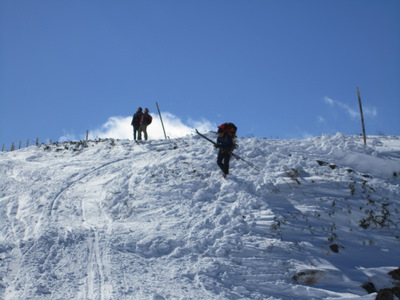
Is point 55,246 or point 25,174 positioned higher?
point 25,174

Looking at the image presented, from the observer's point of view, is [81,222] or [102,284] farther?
[81,222]

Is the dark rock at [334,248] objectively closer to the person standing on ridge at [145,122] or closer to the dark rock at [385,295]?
the dark rock at [385,295]

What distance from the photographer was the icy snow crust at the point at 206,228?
589 centimetres

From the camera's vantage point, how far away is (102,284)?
5.71m

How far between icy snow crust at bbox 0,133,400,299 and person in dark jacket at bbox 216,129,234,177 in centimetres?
45

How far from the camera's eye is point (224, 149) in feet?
36.7

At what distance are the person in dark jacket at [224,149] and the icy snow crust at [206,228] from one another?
0.45 m

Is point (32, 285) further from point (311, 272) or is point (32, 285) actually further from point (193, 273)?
point (311, 272)

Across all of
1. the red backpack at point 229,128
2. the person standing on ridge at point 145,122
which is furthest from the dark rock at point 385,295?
the person standing on ridge at point 145,122

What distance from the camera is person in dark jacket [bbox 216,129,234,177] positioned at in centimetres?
1114

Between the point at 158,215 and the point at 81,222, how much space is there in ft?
6.03

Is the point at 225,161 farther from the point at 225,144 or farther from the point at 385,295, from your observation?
the point at 385,295

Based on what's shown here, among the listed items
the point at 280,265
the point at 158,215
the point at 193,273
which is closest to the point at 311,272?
the point at 280,265

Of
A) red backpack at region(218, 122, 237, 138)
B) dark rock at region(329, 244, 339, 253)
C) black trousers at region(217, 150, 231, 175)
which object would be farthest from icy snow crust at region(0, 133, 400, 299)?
red backpack at region(218, 122, 237, 138)
